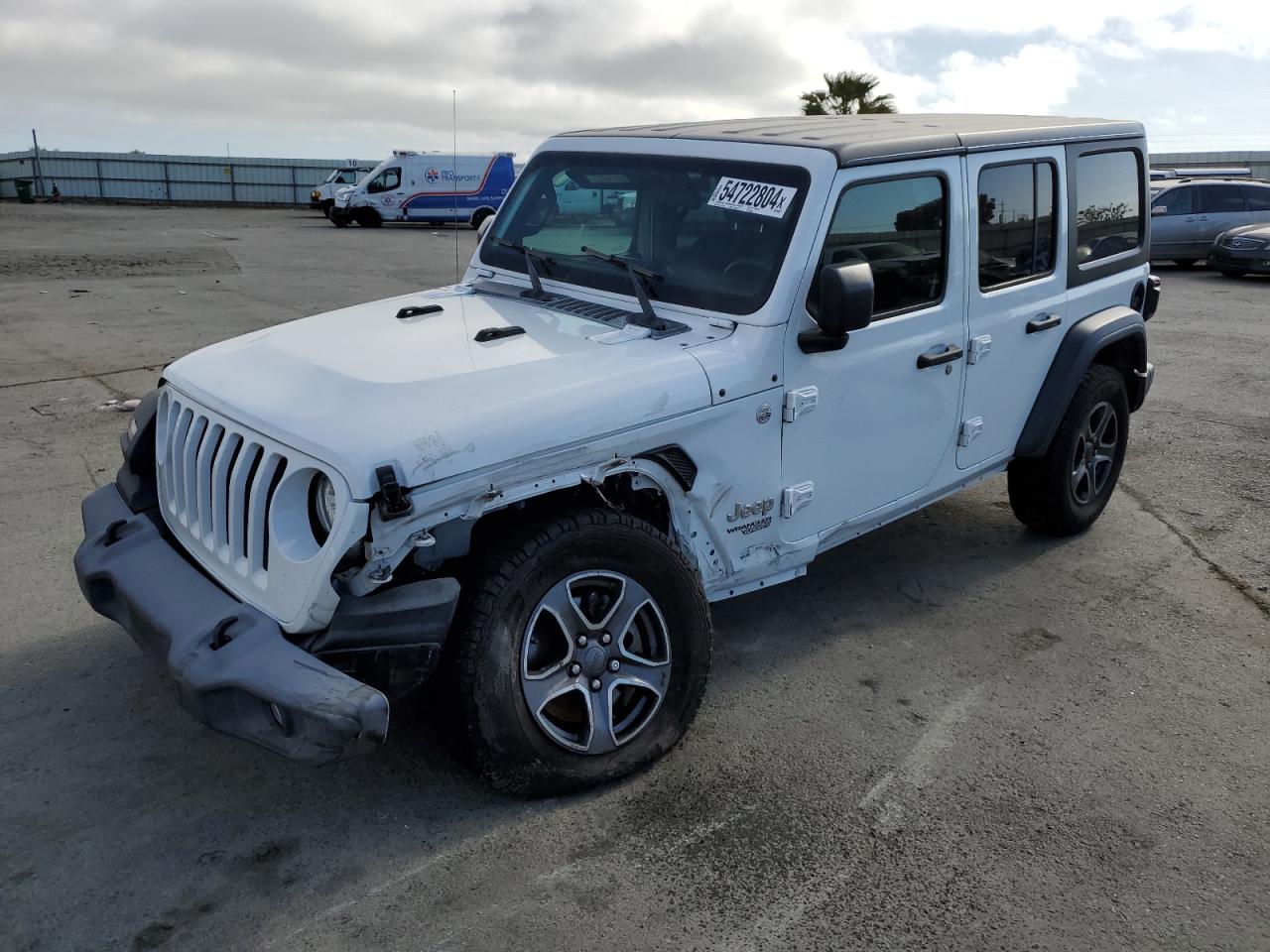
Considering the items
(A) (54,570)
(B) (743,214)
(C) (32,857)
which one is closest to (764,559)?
(B) (743,214)

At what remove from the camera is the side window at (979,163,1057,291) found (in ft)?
15.1

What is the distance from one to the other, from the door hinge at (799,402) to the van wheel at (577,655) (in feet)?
2.17

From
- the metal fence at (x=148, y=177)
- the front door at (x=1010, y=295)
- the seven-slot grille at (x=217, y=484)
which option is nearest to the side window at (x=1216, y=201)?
the front door at (x=1010, y=295)

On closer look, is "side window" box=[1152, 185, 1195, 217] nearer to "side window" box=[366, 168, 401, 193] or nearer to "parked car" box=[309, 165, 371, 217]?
"side window" box=[366, 168, 401, 193]

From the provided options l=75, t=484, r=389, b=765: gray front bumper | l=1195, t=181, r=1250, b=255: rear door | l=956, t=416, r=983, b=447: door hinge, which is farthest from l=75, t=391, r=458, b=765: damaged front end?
l=1195, t=181, r=1250, b=255: rear door

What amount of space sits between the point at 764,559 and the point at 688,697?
2.05 ft

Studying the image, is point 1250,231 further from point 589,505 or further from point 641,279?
point 589,505

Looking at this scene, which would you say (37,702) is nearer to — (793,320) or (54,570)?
(54,570)

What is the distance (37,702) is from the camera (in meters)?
3.90

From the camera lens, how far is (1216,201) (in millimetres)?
17984

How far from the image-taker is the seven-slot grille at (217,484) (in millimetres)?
3133

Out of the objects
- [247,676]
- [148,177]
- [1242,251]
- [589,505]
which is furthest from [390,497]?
[148,177]

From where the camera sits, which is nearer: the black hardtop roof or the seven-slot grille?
the seven-slot grille

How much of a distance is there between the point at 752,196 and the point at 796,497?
3.59 feet
